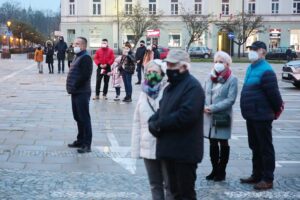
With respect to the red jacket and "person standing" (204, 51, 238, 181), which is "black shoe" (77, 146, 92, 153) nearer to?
"person standing" (204, 51, 238, 181)

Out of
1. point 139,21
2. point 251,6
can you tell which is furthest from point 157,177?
point 251,6

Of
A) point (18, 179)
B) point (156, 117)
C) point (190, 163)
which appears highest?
point (156, 117)

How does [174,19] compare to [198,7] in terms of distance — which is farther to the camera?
[174,19]

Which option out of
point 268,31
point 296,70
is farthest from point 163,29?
point 296,70

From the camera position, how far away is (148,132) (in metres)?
5.10

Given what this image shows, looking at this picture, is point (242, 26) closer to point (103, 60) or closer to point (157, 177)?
point (103, 60)

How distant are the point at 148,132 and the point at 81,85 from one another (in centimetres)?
351

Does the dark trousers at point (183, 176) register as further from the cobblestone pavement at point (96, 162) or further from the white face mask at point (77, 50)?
the white face mask at point (77, 50)

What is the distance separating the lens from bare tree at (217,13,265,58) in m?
59.2

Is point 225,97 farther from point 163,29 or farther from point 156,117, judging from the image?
point 163,29

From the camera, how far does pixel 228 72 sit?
6656mm

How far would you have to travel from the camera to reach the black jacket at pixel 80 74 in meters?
8.35

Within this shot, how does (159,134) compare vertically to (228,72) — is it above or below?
below

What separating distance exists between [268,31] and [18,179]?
60.2 m
